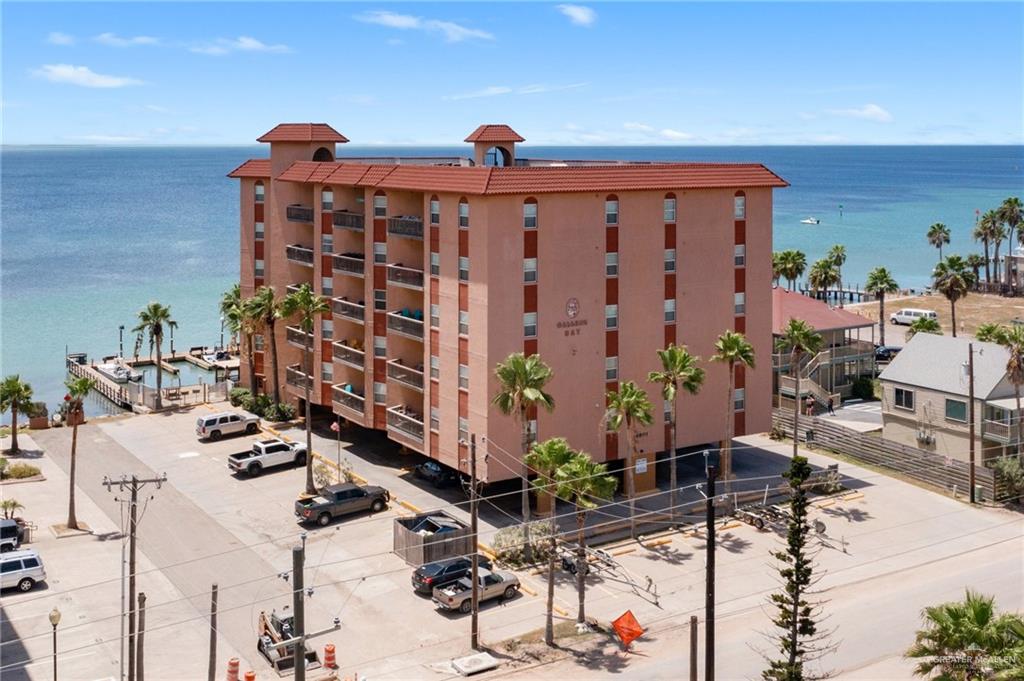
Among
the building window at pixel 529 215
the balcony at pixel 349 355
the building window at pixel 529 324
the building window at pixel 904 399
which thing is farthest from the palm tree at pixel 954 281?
the balcony at pixel 349 355

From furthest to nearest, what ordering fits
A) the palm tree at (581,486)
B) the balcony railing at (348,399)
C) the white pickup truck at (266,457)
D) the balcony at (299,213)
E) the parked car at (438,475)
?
the balcony at (299,213) → the balcony railing at (348,399) → the white pickup truck at (266,457) → the parked car at (438,475) → the palm tree at (581,486)

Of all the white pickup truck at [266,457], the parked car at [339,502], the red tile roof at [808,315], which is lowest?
the parked car at [339,502]

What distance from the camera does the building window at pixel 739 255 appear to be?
5625 cm

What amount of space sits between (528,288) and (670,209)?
9432mm

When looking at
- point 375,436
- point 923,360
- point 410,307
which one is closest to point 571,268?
point 410,307

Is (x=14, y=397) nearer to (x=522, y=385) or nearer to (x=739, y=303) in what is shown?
(x=522, y=385)

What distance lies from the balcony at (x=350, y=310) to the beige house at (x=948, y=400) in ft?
99.8

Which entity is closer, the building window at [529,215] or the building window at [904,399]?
the building window at [529,215]

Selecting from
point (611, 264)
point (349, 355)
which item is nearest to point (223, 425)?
point (349, 355)

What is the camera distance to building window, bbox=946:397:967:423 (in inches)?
2282

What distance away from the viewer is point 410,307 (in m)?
56.5

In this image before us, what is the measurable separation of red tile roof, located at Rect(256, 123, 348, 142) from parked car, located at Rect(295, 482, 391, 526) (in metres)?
24.3

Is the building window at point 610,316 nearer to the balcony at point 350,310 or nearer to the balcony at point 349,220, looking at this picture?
the balcony at point 350,310

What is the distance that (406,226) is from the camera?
54.9 m
